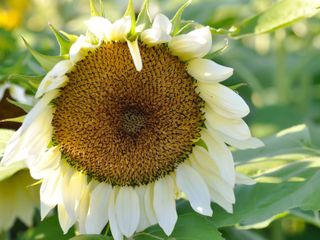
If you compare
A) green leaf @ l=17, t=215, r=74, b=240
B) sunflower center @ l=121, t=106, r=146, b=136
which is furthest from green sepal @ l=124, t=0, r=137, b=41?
green leaf @ l=17, t=215, r=74, b=240

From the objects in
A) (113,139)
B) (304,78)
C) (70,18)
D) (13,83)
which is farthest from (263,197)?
(70,18)

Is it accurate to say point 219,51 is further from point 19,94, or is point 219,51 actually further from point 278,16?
point 19,94

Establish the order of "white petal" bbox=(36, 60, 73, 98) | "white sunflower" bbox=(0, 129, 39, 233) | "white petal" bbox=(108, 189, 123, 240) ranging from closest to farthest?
"white petal" bbox=(36, 60, 73, 98) < "white petal" bbox=(108, 189, 123, 240) < "white sunflower" bbox=(0, 129, 39, 233)

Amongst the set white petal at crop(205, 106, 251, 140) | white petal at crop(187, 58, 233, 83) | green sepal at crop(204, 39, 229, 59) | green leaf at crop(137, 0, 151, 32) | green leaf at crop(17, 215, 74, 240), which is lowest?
green leaf at crop(17, 215, 74, 240)

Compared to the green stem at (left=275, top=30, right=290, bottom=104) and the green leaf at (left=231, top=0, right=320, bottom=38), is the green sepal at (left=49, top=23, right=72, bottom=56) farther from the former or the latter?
the green stem at (left=275, top=30, right=290, bottom=104)

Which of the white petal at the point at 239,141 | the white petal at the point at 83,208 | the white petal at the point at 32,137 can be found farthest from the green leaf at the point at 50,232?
the white petal at the point at 239,141

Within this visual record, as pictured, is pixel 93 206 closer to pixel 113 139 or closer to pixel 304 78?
pixel 113 139
